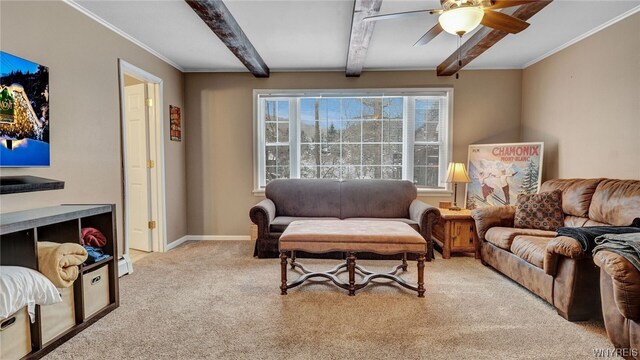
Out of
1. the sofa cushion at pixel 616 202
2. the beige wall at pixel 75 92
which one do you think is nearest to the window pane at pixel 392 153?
the sofa cushion at pixel 616 202

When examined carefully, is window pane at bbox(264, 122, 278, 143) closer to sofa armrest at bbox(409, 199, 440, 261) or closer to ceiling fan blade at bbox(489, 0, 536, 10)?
sofa armrest at bbox(409, 199, 440, 261)

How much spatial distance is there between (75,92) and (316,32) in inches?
87.1

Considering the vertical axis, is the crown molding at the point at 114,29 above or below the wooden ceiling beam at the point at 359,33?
above

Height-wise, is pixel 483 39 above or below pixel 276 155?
above

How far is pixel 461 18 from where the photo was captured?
6.03 ft

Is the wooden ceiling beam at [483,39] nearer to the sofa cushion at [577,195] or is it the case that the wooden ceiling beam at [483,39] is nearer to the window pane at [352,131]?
the window pane at [352,131]

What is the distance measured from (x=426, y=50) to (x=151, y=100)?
3358 mm

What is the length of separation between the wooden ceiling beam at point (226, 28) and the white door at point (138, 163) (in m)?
1.41

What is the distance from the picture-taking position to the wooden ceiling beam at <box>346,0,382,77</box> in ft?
7.97

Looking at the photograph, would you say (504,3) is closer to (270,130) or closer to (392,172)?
(392,172)

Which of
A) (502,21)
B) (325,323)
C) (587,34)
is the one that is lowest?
(325,323)

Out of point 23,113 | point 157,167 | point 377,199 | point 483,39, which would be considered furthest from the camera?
point 377,199

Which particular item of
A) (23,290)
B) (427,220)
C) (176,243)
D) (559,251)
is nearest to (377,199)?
(427,220)

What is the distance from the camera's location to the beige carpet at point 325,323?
1854mm
